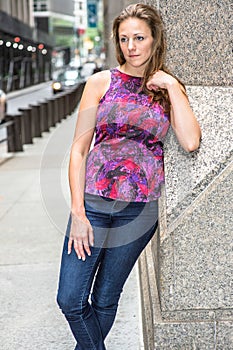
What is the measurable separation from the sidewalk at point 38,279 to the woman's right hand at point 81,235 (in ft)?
1.19

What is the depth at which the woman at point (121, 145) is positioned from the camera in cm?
302

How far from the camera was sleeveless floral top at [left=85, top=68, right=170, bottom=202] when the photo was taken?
304cm

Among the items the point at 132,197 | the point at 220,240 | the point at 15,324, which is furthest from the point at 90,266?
the point at 15,324

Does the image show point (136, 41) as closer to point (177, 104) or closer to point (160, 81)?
point (160, 81)

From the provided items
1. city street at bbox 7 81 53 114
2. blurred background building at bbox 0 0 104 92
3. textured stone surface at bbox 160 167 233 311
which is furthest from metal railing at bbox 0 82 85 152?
blurred background building at bbox 0 0 104 92

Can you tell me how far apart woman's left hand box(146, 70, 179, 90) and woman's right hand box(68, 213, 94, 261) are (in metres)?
0.67

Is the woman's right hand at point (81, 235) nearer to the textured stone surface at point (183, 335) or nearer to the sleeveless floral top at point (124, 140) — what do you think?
the sleeveless floral top at point (124, 140)

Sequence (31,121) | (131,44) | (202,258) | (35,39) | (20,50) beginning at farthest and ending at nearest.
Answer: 1. (35,39)
2. (20,50)
3. (31,121)
4. (202,258)
5. (131,44)

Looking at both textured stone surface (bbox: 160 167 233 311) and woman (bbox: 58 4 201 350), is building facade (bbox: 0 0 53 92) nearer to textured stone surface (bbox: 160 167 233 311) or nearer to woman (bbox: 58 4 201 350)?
textured stone surface (bbox: 160 167 233 311)

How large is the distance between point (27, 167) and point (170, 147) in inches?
372

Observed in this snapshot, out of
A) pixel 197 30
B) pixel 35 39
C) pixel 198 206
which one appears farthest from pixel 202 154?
pixel 35 39

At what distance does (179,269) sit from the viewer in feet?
11.1

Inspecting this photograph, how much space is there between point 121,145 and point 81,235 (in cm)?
45

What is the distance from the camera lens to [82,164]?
3.08 m
